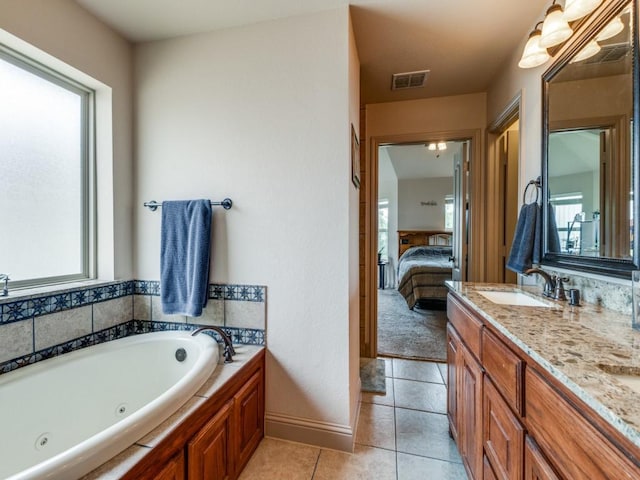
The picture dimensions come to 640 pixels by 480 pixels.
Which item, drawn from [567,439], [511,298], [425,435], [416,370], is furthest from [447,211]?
[567,439]

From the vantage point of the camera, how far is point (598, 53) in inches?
47.5

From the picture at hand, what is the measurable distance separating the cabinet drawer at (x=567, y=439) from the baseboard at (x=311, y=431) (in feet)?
3.50

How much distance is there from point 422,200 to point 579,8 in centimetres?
580

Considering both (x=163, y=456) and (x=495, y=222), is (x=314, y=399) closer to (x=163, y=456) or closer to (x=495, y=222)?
(x=163, y=456)

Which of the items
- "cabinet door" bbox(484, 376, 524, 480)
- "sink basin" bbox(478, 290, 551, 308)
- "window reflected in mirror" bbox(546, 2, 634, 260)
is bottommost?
"cabinet door" bbox(484, 376, 524, 480)

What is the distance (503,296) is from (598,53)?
44.8 inches

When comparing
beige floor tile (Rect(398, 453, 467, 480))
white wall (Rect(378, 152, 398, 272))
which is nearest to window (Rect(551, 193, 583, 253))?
beige floor tile (Rect(398, 453, 467, 480))

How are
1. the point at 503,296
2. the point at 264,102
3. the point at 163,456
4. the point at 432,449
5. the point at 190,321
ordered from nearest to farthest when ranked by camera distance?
the point at 163,456 < the point at 503,296 < the point at 432,449 < the point at 264,102 < the point at 190,321

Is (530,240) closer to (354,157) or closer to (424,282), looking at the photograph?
(354,157)

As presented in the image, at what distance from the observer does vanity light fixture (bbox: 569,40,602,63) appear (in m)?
1.22

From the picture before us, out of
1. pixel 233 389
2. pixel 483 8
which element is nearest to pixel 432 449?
pixel 233 389

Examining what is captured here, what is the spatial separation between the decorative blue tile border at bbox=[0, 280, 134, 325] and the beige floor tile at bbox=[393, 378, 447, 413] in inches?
80.3

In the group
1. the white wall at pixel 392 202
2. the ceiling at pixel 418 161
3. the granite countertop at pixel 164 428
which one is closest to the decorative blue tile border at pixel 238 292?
the granite countertop at pixel 164 428

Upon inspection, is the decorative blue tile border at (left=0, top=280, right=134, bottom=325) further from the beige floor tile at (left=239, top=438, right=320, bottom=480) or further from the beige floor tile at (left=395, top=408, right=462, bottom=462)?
the beige floor tile at (left=395, top=408, right=462, bottom=462)
